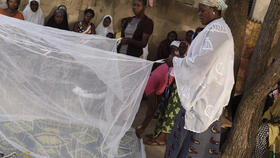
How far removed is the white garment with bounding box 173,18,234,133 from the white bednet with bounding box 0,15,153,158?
72 centimetres

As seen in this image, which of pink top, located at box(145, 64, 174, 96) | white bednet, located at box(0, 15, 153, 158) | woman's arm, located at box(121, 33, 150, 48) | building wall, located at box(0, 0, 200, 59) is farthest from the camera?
building wall, located at box(0, 0, 200, 59)

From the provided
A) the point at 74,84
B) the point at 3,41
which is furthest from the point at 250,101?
the point at 3,41

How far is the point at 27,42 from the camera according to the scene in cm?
296

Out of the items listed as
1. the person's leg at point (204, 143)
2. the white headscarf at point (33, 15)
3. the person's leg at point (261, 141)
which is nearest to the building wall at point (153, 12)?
the white headscarf at point (33, 15)

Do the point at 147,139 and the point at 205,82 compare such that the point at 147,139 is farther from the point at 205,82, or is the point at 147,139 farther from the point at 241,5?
the point at 241,5

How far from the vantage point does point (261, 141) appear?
377 centimetres

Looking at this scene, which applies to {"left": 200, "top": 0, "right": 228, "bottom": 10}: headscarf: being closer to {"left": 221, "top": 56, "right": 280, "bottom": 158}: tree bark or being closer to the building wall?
{"left": 221, "top": 56, "right": 280, "bottom": 158}: tree bark

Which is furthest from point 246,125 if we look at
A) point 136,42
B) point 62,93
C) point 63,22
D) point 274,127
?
point 63,22

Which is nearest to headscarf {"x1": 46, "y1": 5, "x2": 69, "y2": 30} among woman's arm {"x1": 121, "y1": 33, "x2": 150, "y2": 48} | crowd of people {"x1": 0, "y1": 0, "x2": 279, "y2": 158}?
woman's arm {"x1": 121, "y1": 33, "x2": 150, "y2": 48}

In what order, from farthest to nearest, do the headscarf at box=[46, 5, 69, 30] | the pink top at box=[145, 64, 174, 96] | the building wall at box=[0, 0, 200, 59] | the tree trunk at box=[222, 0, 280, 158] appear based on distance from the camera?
1. the building wall at box=[0, 0, 200, 59]
2. the headscarf at box=[46, 5, 69, 30]
3. the pink top at box=[145, 64, 174, 96]
4. the tree trunk at box=[222, 0, 280, 158]

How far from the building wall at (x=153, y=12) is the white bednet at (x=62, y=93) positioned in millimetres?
3570

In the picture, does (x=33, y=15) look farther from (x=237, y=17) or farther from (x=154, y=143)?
(x=237, y=17)

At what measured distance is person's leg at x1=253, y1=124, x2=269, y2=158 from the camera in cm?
376

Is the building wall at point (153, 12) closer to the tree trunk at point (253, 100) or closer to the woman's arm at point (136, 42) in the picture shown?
the woman's arm at point (136, 42)
